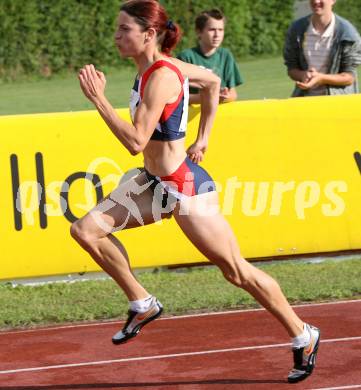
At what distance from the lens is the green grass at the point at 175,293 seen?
909cm

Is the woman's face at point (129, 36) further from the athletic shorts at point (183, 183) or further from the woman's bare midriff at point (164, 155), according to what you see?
the athletic shorts at point (183, 183)

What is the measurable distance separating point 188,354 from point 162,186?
57.5 inches

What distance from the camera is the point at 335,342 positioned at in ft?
26.3

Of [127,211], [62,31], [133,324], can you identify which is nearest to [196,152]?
[127,211]

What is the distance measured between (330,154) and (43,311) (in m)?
2.86

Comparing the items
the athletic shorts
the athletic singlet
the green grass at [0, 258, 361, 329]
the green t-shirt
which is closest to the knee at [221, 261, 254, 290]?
the athletic shorts

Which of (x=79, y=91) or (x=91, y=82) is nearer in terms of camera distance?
(x=91, y=82)

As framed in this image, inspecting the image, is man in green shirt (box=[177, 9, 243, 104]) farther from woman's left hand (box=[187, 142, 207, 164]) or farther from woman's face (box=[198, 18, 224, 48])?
woman's left hand (box=[187, 142, 207, 164])

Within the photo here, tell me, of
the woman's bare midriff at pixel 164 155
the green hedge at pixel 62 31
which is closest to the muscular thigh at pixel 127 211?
the woman's bare midriff at pixel 164 155

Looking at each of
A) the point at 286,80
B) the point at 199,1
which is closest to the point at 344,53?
the point at 286,80

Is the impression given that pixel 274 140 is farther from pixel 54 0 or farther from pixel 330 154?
pixel 54 0

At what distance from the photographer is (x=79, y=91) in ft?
81.4

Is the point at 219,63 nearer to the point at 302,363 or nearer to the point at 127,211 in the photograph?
the point at 127,211

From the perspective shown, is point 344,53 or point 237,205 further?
point 344,53
